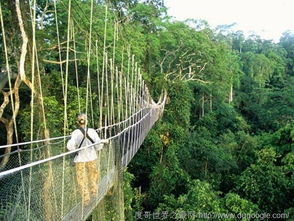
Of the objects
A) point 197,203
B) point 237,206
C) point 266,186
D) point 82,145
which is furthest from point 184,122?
point 82,145

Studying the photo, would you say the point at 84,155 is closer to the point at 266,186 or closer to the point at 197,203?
the point at 197,203

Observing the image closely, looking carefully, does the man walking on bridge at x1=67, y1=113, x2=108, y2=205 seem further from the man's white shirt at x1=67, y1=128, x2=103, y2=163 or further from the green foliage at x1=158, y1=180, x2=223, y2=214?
the green foliage at x1=158, y1=180, x2=223, y2=214

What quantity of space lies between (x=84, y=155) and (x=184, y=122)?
9.25 m

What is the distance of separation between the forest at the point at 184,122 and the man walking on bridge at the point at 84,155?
93.5 inches

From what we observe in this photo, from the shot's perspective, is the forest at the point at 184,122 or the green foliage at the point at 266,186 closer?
the forest at the point at 184,122

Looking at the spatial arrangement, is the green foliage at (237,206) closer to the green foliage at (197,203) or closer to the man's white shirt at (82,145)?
the green foliage at (197,203)

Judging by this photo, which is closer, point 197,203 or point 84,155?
point 84,155

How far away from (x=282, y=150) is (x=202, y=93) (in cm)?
576

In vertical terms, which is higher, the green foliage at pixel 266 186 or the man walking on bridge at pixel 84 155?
the man walking on bridge at pixel 84 155

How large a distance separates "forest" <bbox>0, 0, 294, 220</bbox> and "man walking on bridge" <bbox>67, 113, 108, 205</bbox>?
93.5 inches

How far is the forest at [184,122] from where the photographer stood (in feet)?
20.6

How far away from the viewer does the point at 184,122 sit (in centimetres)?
1130

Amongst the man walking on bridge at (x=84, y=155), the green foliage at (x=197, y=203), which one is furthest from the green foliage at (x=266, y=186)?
the man walking on bridge at (x=84, y=155)

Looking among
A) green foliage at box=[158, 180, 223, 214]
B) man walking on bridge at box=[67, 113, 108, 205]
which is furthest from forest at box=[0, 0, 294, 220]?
man walking on bridge at box=[67, 113, 108, 205]
